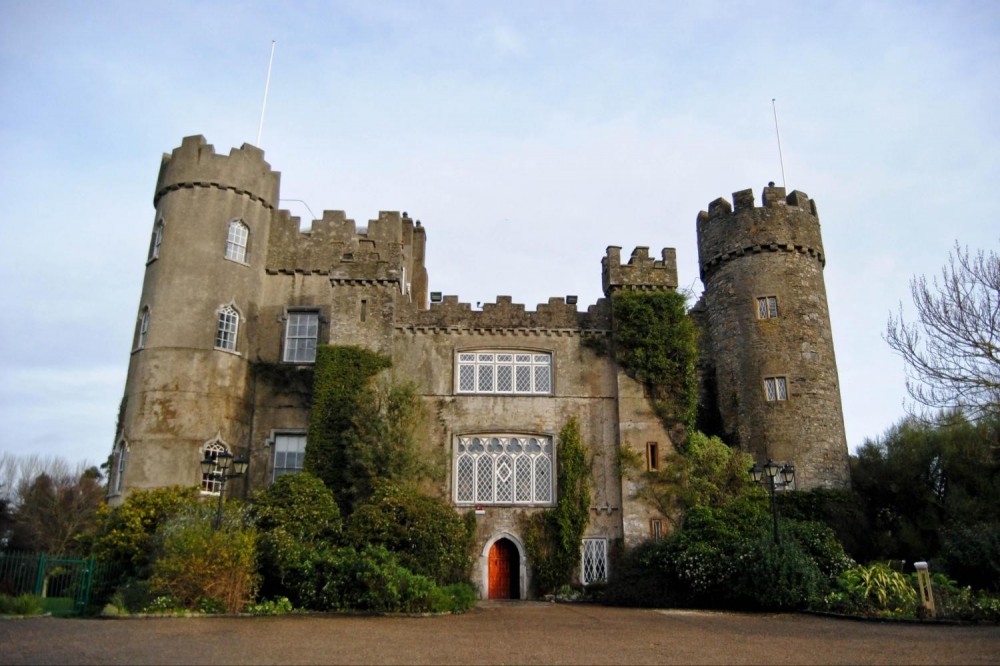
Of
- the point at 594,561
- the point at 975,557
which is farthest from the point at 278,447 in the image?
the point at 975,557

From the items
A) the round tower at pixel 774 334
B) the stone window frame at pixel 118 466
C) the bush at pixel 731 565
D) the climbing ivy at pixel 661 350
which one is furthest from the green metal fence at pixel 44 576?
the round tower at pixel 774 334

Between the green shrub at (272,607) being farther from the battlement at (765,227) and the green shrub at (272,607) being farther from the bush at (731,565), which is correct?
the battlement at (765,227)

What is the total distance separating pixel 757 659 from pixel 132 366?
21.6 m

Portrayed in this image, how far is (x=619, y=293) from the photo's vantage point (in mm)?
25703

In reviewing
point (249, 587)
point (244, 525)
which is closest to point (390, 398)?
point (244, 525)

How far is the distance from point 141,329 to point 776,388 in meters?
21.8

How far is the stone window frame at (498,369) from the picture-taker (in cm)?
2492

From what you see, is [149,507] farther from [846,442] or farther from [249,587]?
[846,442]

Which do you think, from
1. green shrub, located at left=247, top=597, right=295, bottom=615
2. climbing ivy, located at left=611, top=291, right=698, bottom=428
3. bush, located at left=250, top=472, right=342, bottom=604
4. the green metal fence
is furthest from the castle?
green shrub, located at left=247, top=597, right=295, bottom=615

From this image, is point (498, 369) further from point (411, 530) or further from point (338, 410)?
point (411, 530)

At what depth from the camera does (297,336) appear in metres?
25.9

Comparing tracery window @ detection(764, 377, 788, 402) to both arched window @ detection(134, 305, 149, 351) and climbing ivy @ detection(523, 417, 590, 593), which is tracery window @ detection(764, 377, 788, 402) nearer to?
climbing ivy @ detection(523, 417, 590, 593)

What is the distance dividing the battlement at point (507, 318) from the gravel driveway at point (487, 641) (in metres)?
11.7

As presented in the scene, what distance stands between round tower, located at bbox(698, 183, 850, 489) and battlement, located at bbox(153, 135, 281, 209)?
17.3 meters
